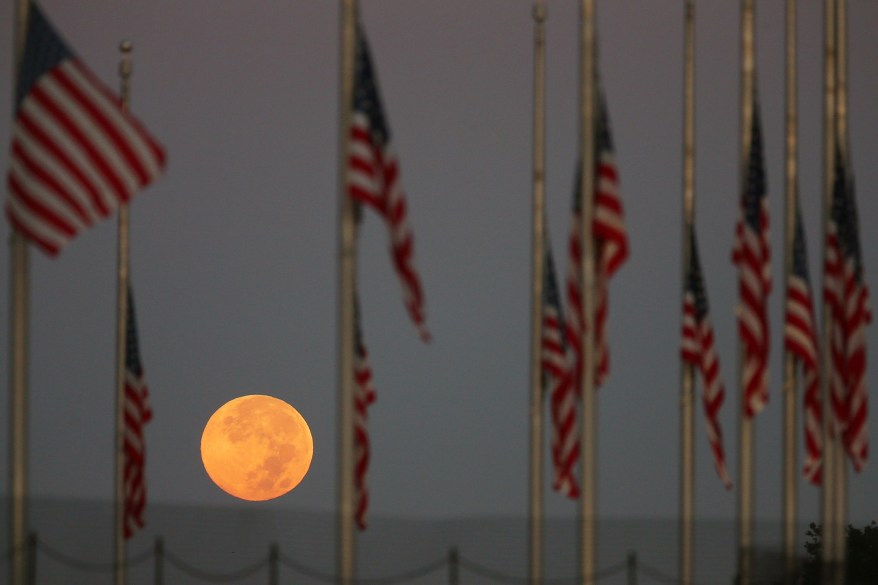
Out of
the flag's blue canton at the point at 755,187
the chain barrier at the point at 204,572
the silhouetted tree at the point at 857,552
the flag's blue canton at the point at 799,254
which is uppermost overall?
the flag's blue canton at the point at 755,187

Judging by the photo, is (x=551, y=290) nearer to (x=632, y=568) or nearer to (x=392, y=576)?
(x=632, y=568)

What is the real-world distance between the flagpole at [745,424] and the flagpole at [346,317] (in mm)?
6571

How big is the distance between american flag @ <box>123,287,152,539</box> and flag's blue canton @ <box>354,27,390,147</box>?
981cm

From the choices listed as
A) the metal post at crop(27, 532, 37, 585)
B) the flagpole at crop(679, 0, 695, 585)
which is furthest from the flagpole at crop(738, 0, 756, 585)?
the metal post at crop(27, 532, 37, 585)

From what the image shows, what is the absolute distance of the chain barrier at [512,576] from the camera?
2511 centimetres

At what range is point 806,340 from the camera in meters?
23.7

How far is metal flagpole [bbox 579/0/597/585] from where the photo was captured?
71.7ft

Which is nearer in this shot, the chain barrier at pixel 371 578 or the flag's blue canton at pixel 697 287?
the flag's blue canton at pixel 697 287

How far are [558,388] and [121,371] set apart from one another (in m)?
7.72

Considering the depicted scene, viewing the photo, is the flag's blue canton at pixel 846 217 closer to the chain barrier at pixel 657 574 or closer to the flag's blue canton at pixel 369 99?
the chain barrier at pixel 657 574

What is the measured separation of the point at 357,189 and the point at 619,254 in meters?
4.76

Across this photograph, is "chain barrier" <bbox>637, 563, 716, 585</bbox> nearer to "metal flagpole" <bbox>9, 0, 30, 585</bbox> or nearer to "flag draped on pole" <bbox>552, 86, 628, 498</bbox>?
"flag draped on pole" <bbox>552, 86, 628, 498</bbox>

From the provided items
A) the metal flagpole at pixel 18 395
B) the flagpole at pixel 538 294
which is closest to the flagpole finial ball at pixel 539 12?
the flagpole at pixel 538 294

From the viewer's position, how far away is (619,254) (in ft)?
72.8
